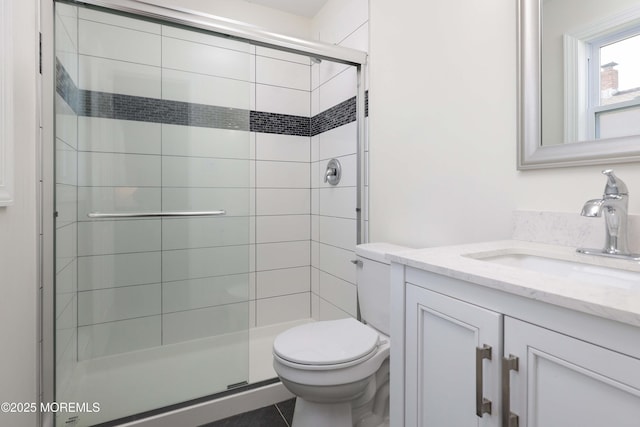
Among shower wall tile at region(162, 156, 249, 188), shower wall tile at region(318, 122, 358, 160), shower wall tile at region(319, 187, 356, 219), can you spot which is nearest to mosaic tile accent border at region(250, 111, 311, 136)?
shower wall tile at region(318, 122, 358, 160)

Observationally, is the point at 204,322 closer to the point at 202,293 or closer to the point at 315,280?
the point at 202,293

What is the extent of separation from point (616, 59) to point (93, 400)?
2272 millimetres

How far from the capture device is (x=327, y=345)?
1309 mm

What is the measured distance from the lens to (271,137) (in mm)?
2463

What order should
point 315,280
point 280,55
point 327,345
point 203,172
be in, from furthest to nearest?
point 315,280, point 280,55, point 203,172, point 327,345

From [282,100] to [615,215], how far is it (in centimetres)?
216

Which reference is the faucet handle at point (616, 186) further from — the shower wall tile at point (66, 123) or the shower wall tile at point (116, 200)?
the shower wall tile at point (66, 123)

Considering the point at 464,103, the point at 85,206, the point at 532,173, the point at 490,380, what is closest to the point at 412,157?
the point at 464,103

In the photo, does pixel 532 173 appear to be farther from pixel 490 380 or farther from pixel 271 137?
pixel 271 137

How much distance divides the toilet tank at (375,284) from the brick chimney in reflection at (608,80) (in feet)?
2.90

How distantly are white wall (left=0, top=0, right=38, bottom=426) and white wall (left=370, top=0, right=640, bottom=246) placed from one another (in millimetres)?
1519

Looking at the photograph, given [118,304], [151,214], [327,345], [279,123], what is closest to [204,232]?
[151,214]

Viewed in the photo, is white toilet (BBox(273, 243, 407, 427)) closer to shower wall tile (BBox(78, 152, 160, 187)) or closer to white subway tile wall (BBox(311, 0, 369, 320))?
white subway tile wall (BBox(311, 0, 369, 320))

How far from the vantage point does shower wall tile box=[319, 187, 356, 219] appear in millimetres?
2072
